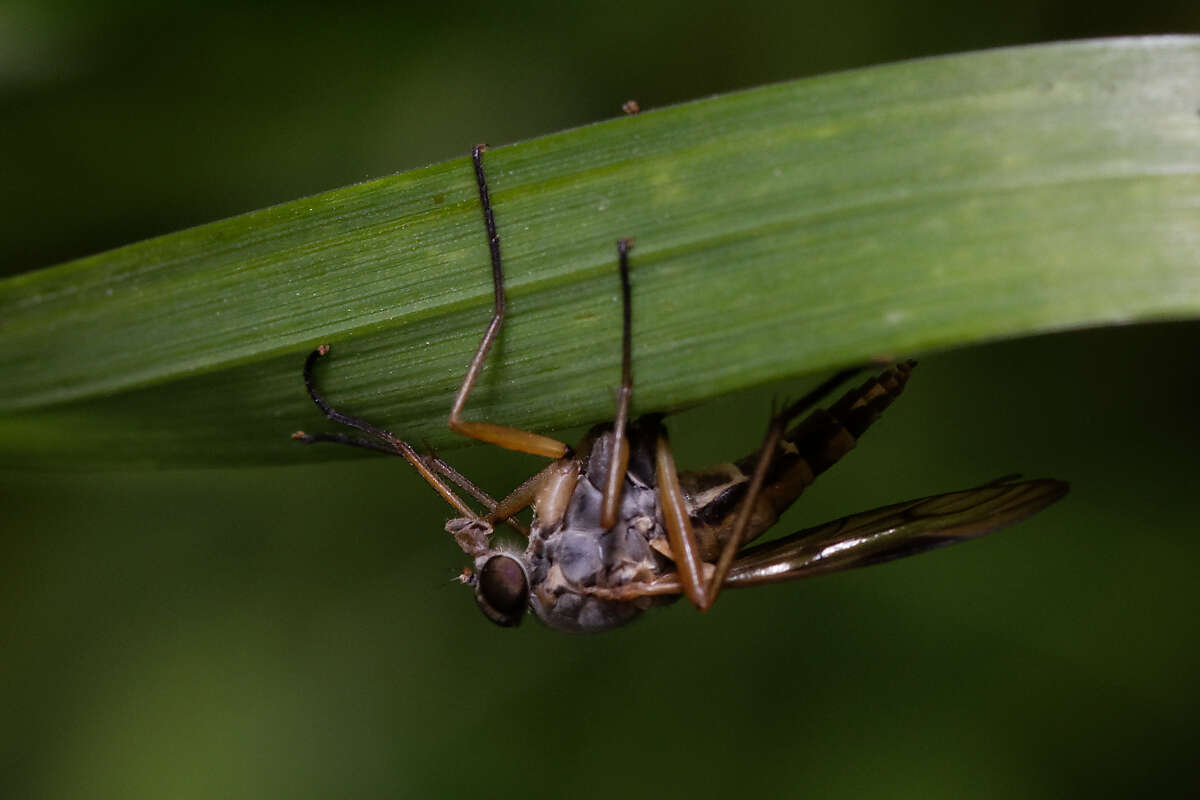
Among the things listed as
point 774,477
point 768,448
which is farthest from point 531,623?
point 768,448

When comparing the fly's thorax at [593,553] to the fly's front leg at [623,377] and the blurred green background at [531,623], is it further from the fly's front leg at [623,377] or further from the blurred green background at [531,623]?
the blurred green background at [531,623]

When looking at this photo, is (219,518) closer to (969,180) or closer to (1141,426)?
(969,180)

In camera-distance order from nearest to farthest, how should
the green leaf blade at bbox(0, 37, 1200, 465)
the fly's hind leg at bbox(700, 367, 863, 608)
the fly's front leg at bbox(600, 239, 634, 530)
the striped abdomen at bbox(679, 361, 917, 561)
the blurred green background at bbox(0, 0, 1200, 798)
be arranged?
the green leaf blade at bbox(0, 37, 1200, 465) → the fly's front leg at bbox(600, 239, 634, 530) → the fly's hind leg at bbox(700, 367, 863, 608) → the striped abdomen at bbox(679, 361, 917, 561) → the blurred green background at bbox(0, 0, 1200, 798)

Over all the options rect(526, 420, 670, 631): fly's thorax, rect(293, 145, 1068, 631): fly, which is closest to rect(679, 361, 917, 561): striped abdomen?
rect(293, 145, 1068, 631): fly

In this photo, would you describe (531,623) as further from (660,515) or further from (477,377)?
(477,377)

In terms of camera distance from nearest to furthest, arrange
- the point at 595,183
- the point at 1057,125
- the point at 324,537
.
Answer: the point at 1057,125
the point at 595,183
the point at 324,537

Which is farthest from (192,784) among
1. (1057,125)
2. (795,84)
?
(1057,125)

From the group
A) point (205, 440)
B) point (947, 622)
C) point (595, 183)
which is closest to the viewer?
point (595, 183)

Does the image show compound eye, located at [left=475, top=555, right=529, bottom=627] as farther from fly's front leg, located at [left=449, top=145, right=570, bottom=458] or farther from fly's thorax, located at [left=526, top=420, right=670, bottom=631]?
fly's front leg, located at [left=449, top=145, right=570, bottom=458]
